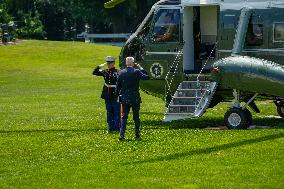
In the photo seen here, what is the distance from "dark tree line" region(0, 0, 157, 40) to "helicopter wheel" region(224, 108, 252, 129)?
4773 cm

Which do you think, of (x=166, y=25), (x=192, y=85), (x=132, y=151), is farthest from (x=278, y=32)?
(x=132, y=151)

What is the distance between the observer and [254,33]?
2342 centimetres

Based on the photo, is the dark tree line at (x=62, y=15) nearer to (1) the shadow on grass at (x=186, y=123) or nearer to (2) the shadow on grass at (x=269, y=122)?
(1) the shadow on grass at (x=186, y=123)

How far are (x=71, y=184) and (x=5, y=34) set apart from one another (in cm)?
5264

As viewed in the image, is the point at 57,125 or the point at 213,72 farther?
the point at 57,125

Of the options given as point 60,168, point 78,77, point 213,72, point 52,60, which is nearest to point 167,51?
point 213,72

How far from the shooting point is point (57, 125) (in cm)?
2570

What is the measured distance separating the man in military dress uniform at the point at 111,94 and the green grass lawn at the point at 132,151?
37 centimetres

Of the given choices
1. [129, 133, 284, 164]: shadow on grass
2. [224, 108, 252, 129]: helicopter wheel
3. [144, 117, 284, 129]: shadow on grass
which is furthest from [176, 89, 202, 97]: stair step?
[129, 133, 284, 164]: shadow on grass

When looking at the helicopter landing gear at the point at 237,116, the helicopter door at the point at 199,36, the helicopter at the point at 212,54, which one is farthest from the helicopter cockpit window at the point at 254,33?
the helicopter door at the point at 199,36

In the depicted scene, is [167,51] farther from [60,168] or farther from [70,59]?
[70,59]

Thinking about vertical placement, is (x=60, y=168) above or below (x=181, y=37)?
below

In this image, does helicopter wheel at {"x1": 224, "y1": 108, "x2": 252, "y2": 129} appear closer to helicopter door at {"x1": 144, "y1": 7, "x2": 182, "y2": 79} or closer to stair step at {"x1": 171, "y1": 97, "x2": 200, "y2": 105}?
stair step at {"x1": 171, "y1": 97, "x2": 200, "y2": 105}

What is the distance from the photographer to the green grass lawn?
15203 millimetres
